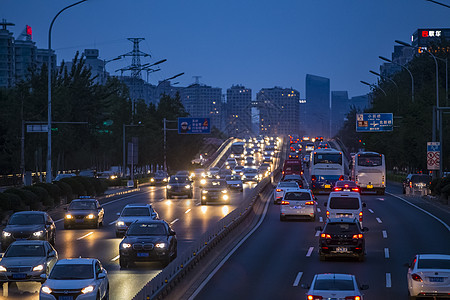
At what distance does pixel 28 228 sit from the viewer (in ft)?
111

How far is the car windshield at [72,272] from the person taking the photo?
67.1 ft

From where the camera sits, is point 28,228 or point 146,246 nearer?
point 146,246

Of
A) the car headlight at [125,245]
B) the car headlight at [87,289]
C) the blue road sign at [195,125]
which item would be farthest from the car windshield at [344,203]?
the blue road sign at [195,125]

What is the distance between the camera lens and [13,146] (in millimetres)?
81875

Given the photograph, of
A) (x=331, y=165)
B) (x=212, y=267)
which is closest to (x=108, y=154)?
(x=331, y=165)

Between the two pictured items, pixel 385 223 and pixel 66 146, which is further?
pixel 66 146

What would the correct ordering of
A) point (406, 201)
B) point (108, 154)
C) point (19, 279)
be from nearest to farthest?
point (19, 279), point (406, 201), point (108, 154)

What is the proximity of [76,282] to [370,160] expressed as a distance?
52.7 metres

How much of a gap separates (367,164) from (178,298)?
1933 inches

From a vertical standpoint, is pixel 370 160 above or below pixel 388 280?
above

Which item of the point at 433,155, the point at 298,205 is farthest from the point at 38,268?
the point at 433,155

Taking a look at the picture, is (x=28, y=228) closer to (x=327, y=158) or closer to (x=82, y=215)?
(x=82, y=215)

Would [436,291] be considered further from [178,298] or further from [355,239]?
[355,239]

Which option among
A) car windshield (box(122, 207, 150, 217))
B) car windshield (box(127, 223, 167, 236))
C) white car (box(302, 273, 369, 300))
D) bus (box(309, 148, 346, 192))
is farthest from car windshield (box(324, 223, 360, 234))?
bus (box(309, 148, 346, 192))
